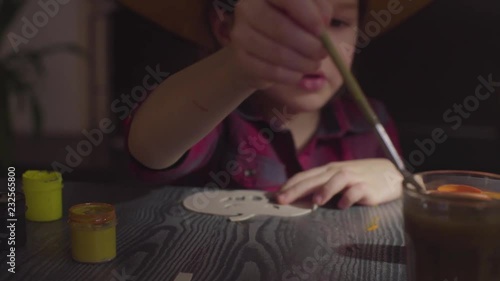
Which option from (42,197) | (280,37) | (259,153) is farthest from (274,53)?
(259,153)

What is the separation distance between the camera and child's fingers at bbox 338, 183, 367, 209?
76cm

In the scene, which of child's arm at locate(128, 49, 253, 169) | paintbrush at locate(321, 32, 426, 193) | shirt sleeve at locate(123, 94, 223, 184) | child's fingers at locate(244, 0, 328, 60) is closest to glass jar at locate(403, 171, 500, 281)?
paintbrush at locate(321, 32, 426, 193)

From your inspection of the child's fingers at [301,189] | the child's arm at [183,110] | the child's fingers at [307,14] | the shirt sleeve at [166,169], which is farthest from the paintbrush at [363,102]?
the shirt sleeve at [166,169]

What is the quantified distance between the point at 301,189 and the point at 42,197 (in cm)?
33

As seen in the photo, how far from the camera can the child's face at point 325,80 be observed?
36.4 inches

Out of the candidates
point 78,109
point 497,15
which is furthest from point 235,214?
point 78,109

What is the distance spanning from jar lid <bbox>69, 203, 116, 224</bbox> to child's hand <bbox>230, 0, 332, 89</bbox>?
0.21 metres

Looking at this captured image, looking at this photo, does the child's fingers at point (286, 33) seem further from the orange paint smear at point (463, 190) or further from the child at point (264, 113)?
the orange paint smear at point (463, 190)

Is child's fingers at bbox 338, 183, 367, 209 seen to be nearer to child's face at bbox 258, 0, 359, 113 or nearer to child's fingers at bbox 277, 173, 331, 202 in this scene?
child's fingers at bbox 277, 173, 331, 202

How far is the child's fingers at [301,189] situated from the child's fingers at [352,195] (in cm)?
3

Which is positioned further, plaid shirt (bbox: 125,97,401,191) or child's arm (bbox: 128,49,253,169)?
plaid shirt (bbox: 125,97,401,191)

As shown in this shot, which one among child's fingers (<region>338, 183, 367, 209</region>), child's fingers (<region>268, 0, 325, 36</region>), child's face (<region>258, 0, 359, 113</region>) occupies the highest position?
child's fingers (<region>268, 0, 325, 36</region>)

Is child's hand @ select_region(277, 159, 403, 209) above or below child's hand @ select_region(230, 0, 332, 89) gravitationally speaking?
below

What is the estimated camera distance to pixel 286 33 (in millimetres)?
526
